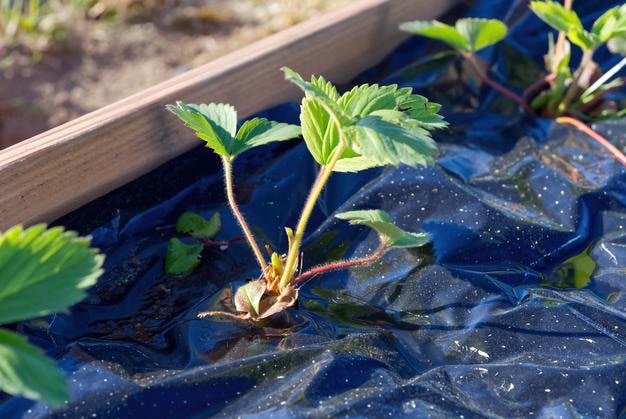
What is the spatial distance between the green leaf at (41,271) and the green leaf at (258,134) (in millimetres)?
347

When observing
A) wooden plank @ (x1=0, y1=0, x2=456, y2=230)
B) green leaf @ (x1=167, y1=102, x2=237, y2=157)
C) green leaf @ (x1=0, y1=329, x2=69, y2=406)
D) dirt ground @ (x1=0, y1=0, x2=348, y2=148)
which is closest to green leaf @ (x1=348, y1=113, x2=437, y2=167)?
green leaf @ (x1=167, y1=102, x2=237, y2=157)

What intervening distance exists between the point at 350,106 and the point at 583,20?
1258 millimetres

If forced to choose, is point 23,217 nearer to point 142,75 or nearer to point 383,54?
point 142,75

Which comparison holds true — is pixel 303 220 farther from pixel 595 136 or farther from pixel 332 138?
pixel 595 136

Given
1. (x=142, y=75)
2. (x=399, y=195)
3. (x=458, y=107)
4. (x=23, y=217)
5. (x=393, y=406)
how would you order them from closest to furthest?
(x=393, y=406) < (x=23, y=217) < (x=399, y=195) < (x=458, y=107) < (x=142, y=75)

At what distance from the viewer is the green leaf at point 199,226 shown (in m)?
1.26

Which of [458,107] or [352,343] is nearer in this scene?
[352,343]

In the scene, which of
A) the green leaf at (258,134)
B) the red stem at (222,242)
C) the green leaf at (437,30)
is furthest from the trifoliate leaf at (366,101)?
the green leaf at (437,30)

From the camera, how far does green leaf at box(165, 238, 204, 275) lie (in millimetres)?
1201

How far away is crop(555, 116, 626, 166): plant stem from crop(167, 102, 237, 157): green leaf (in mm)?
847

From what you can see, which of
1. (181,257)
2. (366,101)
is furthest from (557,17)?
(181,257)

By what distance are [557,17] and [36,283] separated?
1.18 m

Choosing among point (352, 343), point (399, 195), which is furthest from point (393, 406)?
point (399, 195)

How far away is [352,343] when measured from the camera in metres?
1.01
